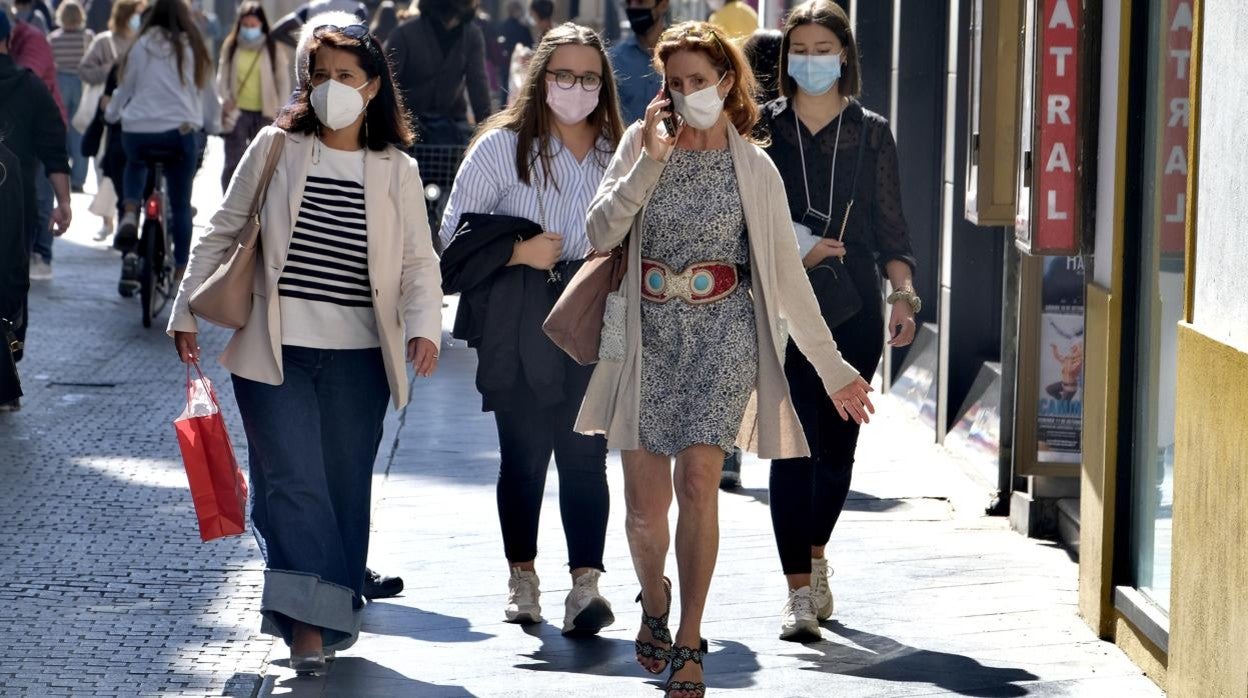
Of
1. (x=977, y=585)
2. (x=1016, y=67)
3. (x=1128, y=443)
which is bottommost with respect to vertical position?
(x=977, y=585)

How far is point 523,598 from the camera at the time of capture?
659 centimetres

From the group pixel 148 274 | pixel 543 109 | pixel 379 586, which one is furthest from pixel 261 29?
pixel 543 109

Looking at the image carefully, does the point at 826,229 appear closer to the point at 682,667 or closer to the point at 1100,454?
the point at 1100,454

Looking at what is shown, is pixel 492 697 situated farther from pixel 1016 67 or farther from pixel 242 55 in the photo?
pixel 242 55

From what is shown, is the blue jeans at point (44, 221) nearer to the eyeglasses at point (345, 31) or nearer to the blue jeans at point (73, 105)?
the blue jeans at point (73, 105)

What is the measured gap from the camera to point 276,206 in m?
5.90

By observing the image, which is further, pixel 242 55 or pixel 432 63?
pixel 242 55

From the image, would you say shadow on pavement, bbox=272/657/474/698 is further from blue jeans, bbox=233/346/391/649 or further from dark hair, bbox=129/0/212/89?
dark hair, bbox=129/0/212/89

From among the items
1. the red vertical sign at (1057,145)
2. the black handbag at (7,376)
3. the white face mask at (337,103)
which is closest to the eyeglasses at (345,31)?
the white face mask at (337,103)

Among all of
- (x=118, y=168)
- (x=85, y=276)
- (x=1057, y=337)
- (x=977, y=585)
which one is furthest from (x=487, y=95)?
(x=977, y=585)

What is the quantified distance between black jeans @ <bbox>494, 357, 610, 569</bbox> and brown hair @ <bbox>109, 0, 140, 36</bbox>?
11.7 metres

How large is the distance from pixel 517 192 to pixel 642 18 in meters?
4.13

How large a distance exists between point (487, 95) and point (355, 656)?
7.69 metres

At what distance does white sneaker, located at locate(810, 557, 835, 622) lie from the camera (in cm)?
659
